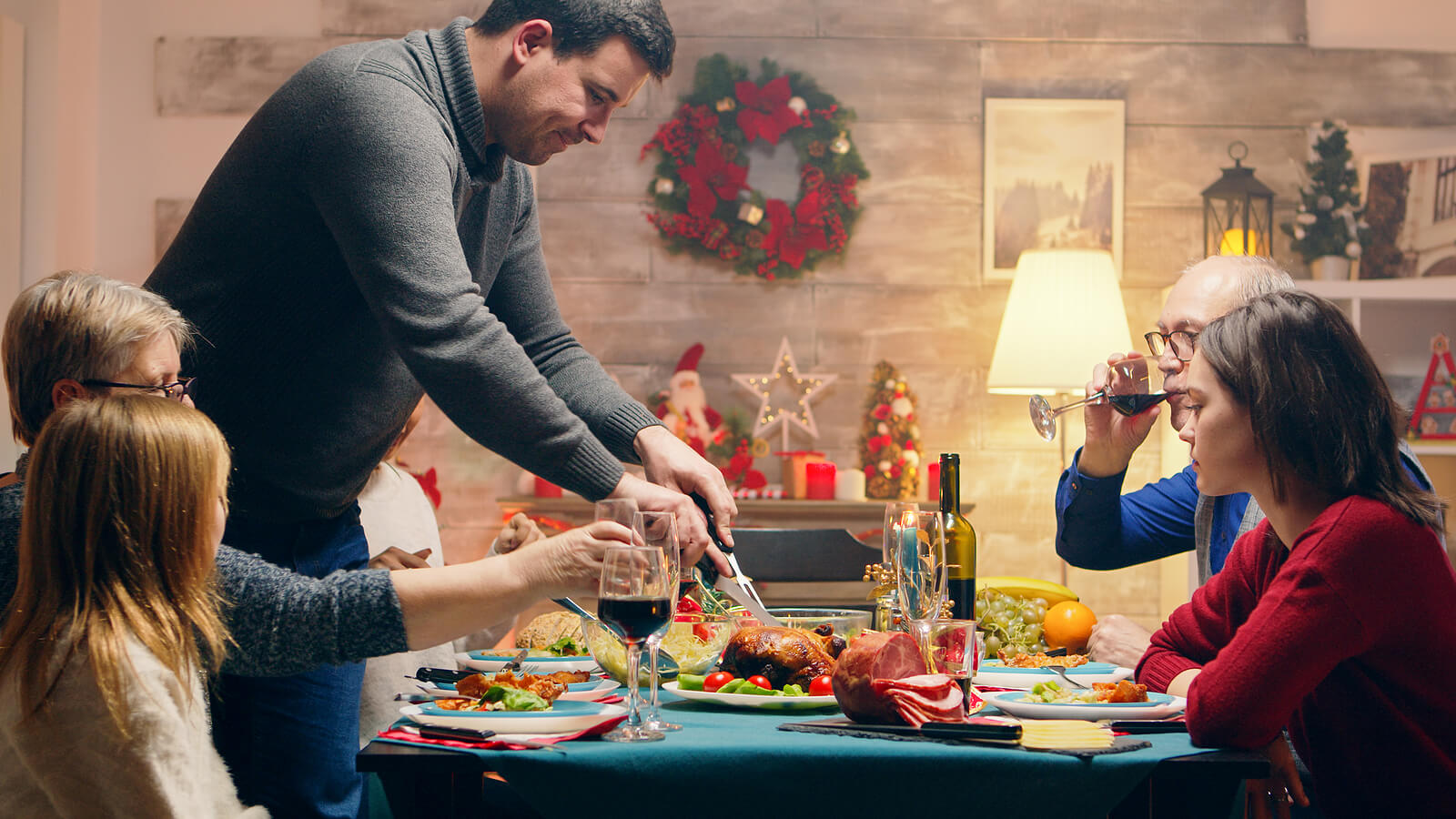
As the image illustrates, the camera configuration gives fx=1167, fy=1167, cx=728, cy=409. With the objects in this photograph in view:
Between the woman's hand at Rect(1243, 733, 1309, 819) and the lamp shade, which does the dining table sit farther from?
the lamp shade

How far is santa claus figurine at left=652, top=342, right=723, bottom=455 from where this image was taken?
13.8 feet

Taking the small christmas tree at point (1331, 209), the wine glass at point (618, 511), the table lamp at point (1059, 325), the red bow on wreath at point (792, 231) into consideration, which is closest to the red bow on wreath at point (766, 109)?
the red bow on wreath at point (792, 231)

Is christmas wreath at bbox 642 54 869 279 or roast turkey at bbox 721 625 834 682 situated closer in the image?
roast turkey at bbox 721 625 834 682

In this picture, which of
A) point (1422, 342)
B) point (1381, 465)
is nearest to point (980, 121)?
point (1422, 342)

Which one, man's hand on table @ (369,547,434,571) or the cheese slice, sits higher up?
man's hand on table @ (369,547,434,571)

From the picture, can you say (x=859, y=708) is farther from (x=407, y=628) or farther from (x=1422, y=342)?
(x=1422, y=342)

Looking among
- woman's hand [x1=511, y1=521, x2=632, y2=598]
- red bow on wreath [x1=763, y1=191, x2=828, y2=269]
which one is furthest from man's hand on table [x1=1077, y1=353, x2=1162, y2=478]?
red bow on wreath [x1=763, y1=191, x2=828, y2=269]

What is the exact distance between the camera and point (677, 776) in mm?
1046

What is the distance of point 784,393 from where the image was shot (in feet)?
14.3

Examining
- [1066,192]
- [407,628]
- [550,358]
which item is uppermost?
[1066,192]

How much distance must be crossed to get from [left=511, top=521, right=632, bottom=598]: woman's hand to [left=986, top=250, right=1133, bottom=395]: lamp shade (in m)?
2.83

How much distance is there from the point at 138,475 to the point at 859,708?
755mm

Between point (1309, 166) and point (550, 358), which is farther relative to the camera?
point (1309, 166)

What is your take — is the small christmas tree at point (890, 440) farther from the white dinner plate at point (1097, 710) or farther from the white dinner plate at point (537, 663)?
the white dinner plate at point (1097, 710)
